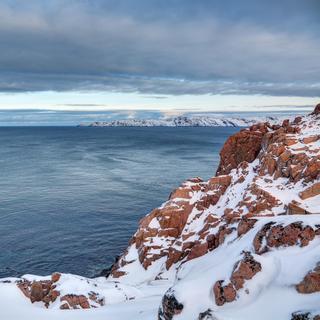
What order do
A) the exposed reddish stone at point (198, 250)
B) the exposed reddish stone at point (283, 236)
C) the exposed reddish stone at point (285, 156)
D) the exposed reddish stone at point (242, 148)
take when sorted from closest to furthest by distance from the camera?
the exposed reddish stone at point (283, 236)
the exposed reddish stone at point (198, 250)
the exposed reddish stone at point (285, 156)
the exposed reddish stone at point (242, 148)

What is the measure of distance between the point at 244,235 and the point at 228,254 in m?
3.55

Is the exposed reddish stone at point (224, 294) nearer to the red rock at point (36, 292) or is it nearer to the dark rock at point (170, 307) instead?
the dark rock at point (170, 307)

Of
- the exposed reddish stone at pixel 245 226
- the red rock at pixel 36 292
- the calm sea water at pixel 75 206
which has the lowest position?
the calm sea water at pixel 75 206

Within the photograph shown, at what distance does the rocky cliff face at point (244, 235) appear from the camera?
20.9m

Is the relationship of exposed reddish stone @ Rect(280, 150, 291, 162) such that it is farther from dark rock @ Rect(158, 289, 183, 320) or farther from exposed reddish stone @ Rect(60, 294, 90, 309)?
dark rock @ Rect(158, 289, 183, 320)

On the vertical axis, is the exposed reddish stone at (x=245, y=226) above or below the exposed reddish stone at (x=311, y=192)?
below

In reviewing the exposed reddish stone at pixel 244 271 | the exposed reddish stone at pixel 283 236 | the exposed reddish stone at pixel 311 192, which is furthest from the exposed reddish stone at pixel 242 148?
the exposed reddish stone at pixel 244 271

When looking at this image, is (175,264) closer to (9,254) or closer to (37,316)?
(37,316)

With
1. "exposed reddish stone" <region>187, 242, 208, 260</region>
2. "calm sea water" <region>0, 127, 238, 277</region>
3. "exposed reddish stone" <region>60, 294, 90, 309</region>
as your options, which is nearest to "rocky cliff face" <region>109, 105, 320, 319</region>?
"exposed reddish stone" <region>187, 242, 208, 260</region>

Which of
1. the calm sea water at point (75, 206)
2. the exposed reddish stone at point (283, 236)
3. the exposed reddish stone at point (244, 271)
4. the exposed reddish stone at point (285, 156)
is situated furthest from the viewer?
the calm sea water at point (75, 206)

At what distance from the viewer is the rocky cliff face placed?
2089 centimetres

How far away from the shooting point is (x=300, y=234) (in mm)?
24203

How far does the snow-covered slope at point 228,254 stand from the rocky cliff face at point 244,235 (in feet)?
0.25

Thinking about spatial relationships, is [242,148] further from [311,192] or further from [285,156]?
[311,192]
